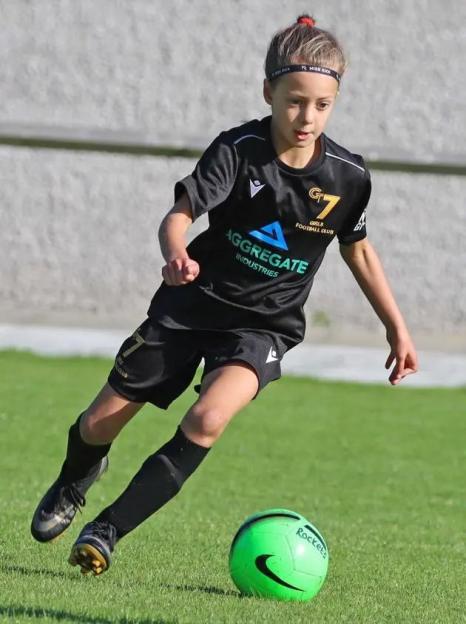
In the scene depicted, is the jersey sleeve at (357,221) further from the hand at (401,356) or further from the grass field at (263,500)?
the grass field at (263,500)

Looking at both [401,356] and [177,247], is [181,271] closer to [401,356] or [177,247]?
[177,247]

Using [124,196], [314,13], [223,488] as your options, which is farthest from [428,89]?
[223,488]

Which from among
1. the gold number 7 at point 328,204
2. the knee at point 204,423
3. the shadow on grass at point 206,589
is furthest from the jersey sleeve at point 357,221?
the shadow on grass at point 206,589

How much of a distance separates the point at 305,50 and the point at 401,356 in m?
1.23

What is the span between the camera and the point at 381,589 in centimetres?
475

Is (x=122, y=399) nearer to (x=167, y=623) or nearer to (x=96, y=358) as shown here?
(x=167, y=623)

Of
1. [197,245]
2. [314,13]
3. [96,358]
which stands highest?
[197,245]

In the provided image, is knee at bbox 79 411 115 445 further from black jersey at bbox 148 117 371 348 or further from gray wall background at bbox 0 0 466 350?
gray wall background at bbox 0 0 466 350

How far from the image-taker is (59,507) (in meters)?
5.03

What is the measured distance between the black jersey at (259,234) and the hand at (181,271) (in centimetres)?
64

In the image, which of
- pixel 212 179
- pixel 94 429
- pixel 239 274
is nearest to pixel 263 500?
pixel 94 429

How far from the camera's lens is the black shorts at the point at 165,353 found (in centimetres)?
473

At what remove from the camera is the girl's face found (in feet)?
14.9

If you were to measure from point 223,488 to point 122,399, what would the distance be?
2923 mm
